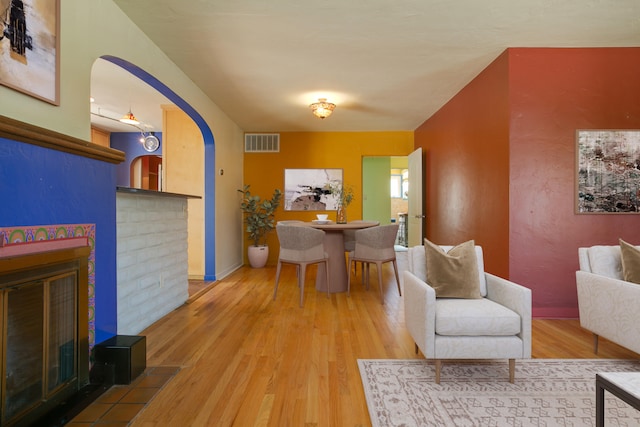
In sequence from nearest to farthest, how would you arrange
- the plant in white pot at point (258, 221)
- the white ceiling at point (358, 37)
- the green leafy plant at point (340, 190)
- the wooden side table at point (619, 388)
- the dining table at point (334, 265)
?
the wooden side table at point (619, 388)
the white ceiling at point (358, 37)
the dining table at point (334, 265)
the plant in white pot at point (258, 221)
the green leafy plant at point (340, 190)

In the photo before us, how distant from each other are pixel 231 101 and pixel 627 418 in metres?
4.96

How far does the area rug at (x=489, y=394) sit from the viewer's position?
1.61m

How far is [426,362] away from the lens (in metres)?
2.21

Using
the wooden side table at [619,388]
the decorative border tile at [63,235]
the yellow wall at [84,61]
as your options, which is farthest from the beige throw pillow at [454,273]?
the yellow wall at [84,61]

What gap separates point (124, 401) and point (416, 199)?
499cm

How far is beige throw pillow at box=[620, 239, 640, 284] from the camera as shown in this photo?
2146mm

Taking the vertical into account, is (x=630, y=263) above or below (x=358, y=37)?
below

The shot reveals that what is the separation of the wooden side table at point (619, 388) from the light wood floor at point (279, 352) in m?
0.96

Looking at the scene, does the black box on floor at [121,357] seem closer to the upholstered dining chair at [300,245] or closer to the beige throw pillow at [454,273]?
the upholstered dining chair at [300,245]

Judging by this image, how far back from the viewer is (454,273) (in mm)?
2186

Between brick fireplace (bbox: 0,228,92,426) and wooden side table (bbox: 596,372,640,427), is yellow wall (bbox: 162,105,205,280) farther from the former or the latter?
wooden side table (bbox: 596,372,640,427)

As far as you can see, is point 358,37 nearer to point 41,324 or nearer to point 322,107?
point 322,107

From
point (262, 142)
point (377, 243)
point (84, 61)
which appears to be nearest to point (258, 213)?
point (262, 142)

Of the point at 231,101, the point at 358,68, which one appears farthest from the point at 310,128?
the point at 358,68
